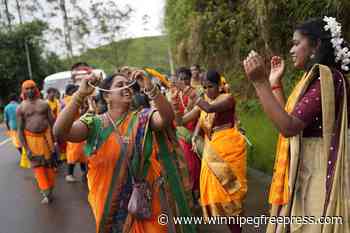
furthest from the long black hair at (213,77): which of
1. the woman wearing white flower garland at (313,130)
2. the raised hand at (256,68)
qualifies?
the raised hand at (256,68)

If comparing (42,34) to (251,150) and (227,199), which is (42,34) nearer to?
(251,150)

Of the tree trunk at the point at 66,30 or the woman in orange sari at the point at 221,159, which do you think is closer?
the woman in orange sari at the point at 221,159

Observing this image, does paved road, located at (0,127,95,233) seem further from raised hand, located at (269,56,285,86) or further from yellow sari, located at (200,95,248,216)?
raised hand, located at (269,56,285,86)

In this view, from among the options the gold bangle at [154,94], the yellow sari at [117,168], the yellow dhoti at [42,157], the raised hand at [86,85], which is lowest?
the yellow dhoti at [42,157]

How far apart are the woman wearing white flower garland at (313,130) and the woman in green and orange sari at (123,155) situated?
2.31 ft

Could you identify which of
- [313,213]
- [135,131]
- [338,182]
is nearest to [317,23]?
[338,182]

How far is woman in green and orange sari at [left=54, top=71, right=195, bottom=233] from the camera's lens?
2635 millimetres

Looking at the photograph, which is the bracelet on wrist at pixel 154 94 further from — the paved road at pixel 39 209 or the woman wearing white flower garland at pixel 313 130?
the paved road at pixel 39 209

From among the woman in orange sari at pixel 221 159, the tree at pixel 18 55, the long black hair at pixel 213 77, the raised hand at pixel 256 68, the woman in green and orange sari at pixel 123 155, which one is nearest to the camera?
the raised hand at pixel 256 68

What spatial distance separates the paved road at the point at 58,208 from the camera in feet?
16.0

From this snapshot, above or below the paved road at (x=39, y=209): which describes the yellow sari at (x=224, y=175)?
above

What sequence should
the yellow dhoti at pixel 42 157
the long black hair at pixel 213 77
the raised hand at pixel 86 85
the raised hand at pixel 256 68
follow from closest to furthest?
the raised hand at pixel 256 68 → the raised hand at pixel 86 85 → the long black hair at pixel 213 77 → the yellow dhoti at pixel 42 157

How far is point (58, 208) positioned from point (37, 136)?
3.80ft

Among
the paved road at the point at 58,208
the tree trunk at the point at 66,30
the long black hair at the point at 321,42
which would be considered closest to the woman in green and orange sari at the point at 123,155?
the long black hair at the point at 321,42
